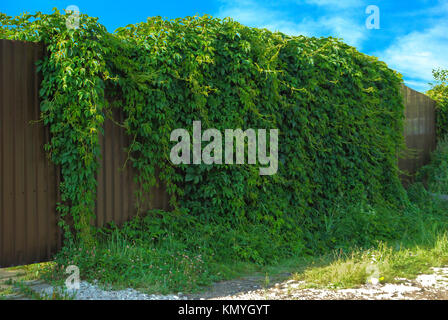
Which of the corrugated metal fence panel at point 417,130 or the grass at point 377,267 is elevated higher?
the corrugated metal fence panel at point 417,130

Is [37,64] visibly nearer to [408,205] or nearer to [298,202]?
[298,202]

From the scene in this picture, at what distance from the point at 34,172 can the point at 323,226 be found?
14.2ft

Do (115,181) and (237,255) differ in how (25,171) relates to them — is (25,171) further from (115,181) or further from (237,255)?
(237,255)

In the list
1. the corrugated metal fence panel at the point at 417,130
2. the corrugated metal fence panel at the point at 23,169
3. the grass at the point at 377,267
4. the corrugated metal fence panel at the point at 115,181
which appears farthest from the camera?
the corrugated metal fence panel at the point at 417,130

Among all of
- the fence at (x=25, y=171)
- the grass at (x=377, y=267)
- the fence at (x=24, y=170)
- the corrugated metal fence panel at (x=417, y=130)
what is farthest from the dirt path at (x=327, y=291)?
the corrugated metal fence panel at (x=417, y=130)

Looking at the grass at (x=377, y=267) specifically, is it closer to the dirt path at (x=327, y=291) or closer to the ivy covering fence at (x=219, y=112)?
the dirt path at (x=327, y=291)

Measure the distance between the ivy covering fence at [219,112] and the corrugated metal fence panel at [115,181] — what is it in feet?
0.45

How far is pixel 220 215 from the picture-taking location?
5.87 m

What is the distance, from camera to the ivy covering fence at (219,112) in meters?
4.90

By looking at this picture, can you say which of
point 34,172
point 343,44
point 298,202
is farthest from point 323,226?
point 34,172

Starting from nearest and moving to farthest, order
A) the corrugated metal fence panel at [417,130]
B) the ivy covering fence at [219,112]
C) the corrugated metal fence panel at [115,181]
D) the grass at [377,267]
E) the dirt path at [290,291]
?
the dirt path at [290,291] → the grass at [377,267] → the ivy covering fence at [219,112] → the corrugated metal fence panel at [115,181] → the corrugated metal fence panel at [417,130]

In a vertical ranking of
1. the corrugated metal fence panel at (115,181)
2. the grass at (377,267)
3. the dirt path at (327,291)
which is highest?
the corrugated metal fence panel at (115,181)

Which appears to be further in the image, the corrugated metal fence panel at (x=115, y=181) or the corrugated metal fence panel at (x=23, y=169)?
the corrugated metal fence panel at (x=115, y=181)

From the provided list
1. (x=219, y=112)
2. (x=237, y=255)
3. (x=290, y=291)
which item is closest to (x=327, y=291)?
(x=290, y=291)
